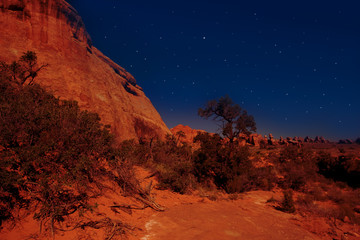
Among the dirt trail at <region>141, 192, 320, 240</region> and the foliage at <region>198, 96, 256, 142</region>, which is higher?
the foliage at <region>198, 96, 256, 142</region>

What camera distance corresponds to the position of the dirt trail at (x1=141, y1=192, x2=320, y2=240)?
3771 millimetres

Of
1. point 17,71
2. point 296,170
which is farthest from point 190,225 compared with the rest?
point 17,71

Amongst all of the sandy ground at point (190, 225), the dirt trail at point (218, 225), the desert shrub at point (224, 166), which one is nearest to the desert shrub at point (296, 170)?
the desert shrub at point (224, 166)

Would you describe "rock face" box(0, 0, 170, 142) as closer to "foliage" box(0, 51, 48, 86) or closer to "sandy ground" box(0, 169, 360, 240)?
"foliage" box(0, 51, 48, 86)

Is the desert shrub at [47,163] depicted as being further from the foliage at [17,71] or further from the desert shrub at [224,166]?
the foliage at [17,71]

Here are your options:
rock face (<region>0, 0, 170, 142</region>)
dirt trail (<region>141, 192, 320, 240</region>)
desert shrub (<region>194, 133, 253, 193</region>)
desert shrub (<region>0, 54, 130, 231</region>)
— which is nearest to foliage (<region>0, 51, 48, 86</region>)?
rock face (<region>0, 0, 170, 142</region>)

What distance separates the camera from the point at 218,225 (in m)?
4.27

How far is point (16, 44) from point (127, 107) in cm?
1623

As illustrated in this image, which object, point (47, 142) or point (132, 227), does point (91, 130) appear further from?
point (132, 227)

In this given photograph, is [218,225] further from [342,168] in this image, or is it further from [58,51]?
[58,51]

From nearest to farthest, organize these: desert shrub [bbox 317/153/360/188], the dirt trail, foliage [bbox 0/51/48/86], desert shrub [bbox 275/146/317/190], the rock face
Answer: the dirt trail < desert shrub [bbox 275/146/317/190] < desert shrub [bbox 317/153/360/188] < foliage [bbox 0/51/48/86] < the rock face

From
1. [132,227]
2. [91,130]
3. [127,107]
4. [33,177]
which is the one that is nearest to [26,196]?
[33,177]

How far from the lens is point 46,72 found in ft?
62.3

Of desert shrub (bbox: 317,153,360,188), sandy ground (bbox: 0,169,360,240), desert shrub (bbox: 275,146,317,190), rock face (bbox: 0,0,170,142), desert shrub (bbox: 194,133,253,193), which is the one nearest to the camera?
sandy ground (bbox: 0,169,360,240)
